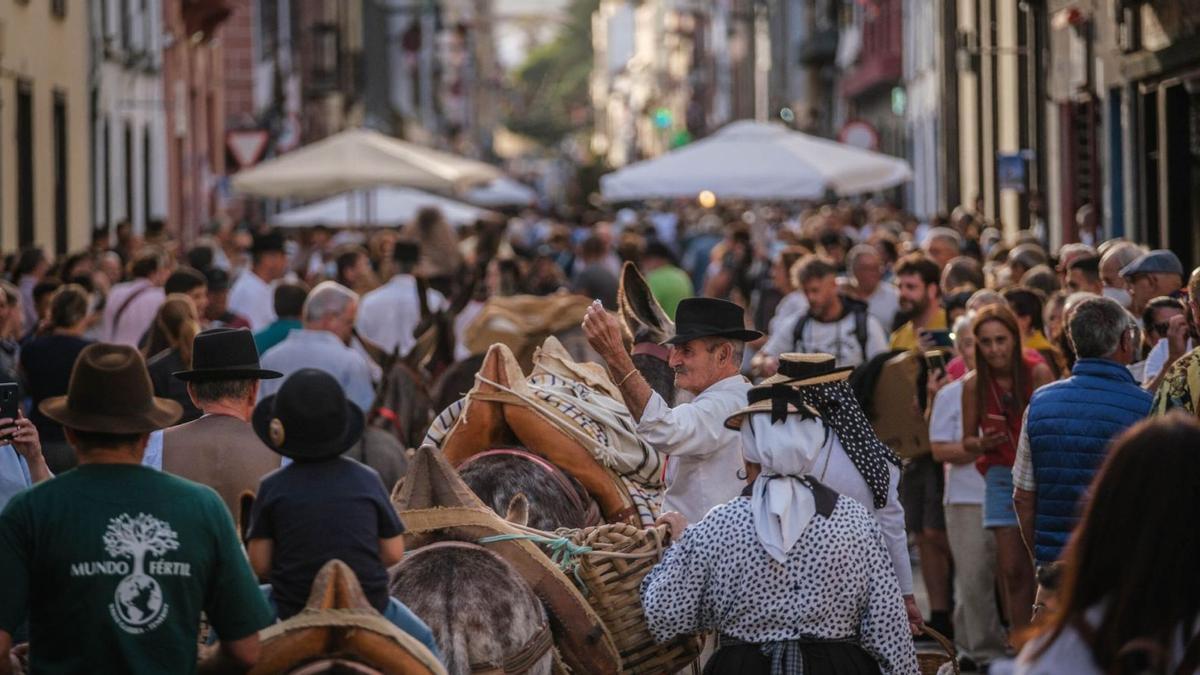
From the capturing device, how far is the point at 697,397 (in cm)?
770

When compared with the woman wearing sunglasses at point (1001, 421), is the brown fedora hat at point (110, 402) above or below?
above

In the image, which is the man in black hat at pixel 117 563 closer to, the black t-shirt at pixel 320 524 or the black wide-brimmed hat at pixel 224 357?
the black t-shirt at pixel 320 524

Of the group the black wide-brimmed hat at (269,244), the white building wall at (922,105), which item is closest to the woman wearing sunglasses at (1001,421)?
the black wide-brimmed hat at (269,244)

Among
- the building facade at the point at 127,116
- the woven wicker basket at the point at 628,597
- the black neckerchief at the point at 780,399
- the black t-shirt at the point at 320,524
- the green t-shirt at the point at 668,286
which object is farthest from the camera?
the building facade at the point at 127,116

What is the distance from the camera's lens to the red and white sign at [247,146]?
26.7m

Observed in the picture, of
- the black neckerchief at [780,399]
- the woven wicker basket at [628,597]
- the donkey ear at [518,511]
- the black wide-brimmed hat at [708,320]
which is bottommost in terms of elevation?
the woven wicker basket at [628,597]

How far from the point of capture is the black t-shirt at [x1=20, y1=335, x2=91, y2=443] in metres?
11.1

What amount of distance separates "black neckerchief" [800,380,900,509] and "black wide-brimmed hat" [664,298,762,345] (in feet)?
1.77

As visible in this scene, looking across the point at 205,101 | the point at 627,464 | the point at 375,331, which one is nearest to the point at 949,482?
the point at 627,464

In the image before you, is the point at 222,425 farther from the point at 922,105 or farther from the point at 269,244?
the point at 922,105

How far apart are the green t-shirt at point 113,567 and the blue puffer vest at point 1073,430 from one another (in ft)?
12.6

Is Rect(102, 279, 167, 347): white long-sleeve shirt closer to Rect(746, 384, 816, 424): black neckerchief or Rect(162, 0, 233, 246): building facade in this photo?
Rect(746, 384, 816, 424): black neckerchief

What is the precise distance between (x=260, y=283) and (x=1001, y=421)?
760 cm

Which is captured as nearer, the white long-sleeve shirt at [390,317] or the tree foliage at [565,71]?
the white long-sleeve shirt at [390,317]
